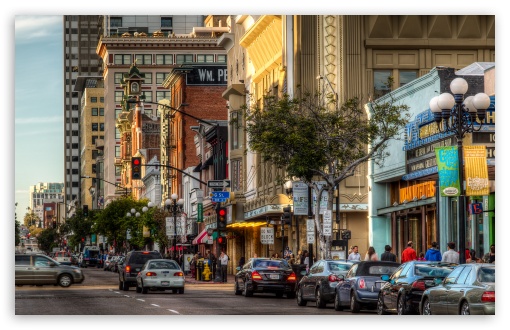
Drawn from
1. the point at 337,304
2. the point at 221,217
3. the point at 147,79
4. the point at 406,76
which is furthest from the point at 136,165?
the point at 147,79

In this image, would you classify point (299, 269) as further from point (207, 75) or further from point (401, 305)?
point (207, 75)

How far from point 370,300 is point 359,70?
3412 cm

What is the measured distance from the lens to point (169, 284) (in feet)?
156

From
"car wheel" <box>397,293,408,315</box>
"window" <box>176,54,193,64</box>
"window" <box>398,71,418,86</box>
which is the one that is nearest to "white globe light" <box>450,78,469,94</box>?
"car wheel" <box>397,293,408,315</box>

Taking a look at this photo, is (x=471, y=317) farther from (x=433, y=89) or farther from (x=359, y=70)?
(x=359, y=70)

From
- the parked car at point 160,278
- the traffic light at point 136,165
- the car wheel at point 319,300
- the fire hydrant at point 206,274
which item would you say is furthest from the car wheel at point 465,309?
the fire hydrant at point 206,274

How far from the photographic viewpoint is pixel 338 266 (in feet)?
118

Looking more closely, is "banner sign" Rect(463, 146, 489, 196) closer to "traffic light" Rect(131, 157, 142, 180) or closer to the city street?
the city street

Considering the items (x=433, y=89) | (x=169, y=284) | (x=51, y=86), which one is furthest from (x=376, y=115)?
(x=51, y=86)

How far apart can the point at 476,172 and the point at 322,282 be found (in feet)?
24.0

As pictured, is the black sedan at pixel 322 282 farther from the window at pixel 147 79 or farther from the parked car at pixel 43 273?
the window at pixel 147 79

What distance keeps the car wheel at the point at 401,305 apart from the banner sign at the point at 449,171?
2836 mm

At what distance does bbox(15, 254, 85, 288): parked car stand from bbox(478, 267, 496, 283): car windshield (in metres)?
32.4
